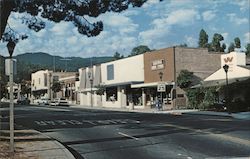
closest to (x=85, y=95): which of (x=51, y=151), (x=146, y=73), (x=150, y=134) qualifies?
(x=146, y=73)

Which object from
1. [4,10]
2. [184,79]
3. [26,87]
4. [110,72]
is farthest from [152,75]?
[26,87]

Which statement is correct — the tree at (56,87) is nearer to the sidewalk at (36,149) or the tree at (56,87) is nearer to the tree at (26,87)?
the tree at (26,87)

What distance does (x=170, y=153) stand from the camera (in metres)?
15.0

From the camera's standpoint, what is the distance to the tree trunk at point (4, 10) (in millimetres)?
16438

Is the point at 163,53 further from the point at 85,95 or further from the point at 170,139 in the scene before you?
the point at 170,139

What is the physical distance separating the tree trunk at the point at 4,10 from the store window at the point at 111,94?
57.7m

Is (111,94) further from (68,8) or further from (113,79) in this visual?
(68,8)

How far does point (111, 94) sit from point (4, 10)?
60.0 metres

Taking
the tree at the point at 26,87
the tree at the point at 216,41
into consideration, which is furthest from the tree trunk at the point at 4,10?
the tree at the point at 26,87

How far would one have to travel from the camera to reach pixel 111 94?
76.6 meters

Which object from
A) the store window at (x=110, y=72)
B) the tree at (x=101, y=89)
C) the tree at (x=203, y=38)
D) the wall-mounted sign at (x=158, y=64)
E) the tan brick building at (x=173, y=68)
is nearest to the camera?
the tan brick building at (x=173, y=68)

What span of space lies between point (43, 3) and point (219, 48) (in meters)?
84.5

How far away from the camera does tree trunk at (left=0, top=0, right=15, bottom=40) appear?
1644 centimetres

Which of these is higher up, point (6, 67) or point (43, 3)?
point (43, 3)
